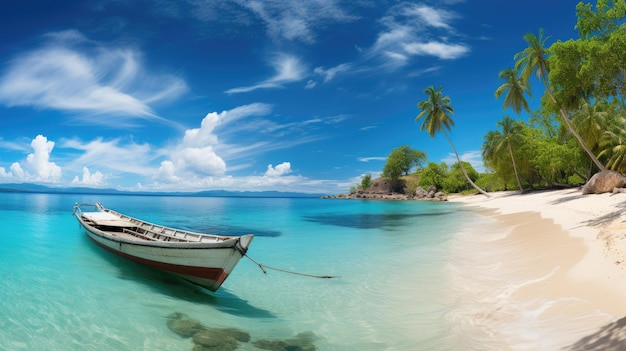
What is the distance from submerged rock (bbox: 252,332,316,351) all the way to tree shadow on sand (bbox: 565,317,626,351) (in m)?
4.17

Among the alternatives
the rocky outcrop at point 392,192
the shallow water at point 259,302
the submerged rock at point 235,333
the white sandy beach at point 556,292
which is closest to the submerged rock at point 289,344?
the shallow water at point 259,302

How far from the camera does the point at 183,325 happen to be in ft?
22.8

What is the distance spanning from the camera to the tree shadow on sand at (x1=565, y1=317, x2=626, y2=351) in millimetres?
4410

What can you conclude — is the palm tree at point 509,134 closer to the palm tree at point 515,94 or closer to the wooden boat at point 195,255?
the palm tree at point 515,94

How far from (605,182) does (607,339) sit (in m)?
25.8

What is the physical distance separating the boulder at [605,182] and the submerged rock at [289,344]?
27028 millimetres

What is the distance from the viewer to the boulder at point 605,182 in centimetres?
2298

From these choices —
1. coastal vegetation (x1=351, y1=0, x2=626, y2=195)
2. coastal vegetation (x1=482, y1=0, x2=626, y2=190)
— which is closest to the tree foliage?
coastal vegetation (x1=351, y1=0, x2=626, y2=195)

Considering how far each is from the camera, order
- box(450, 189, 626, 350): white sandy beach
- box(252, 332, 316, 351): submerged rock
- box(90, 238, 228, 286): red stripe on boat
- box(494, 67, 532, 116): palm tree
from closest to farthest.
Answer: box(450, 189, 626, 350): white sandy beach < box(252, 332, 316, 351): submerged rock < box(90, 238, 228, 286): red stripe on boat < box(494, 67, 532, 116): palm tree

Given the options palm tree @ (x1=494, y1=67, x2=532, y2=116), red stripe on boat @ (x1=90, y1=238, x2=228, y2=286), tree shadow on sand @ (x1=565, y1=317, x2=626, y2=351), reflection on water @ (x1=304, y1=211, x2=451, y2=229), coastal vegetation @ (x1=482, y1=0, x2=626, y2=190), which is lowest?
reflection on water @ (x1=304, y1=211, x2=451, y2=229)

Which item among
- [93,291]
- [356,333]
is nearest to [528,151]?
[356,333]

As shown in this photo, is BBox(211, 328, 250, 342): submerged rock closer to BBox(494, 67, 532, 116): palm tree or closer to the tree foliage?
BBox(494, 67, 532, 116): palm tree

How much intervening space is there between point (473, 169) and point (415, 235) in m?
74.3

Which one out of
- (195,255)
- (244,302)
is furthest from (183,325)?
(244,302)
